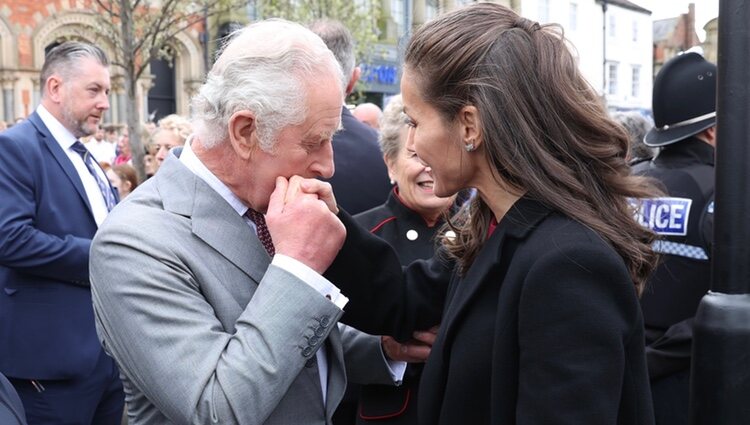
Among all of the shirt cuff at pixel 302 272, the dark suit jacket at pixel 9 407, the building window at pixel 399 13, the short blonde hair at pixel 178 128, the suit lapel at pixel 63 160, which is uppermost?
the building window at pixel 399 13

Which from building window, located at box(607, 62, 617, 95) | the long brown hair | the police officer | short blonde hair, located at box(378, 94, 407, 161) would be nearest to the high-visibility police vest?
the police officer

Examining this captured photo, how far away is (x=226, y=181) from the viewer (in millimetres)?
1935

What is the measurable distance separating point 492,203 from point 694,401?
840mm

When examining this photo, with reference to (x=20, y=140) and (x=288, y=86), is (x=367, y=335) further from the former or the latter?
(x=20, y=140)

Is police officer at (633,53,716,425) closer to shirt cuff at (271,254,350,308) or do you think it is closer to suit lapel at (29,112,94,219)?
shirt cuff at (271,254,350,308)

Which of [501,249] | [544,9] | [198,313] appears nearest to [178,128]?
[198,313]

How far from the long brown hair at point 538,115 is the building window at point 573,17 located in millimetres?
39373

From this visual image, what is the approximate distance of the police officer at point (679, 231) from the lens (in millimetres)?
3391

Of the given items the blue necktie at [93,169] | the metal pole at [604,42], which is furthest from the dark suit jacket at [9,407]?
the metal pole at [604,42]

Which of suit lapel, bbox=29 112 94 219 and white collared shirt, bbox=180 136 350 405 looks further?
suit lapel, bbox=29 112 94 219

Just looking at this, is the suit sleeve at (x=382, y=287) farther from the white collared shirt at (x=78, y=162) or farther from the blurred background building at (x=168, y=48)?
the blurred background building at (x=168, y=48)

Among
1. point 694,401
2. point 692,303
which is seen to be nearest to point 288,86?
point 694,401

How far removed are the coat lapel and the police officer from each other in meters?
1.67

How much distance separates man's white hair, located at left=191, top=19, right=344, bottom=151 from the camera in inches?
71.2
